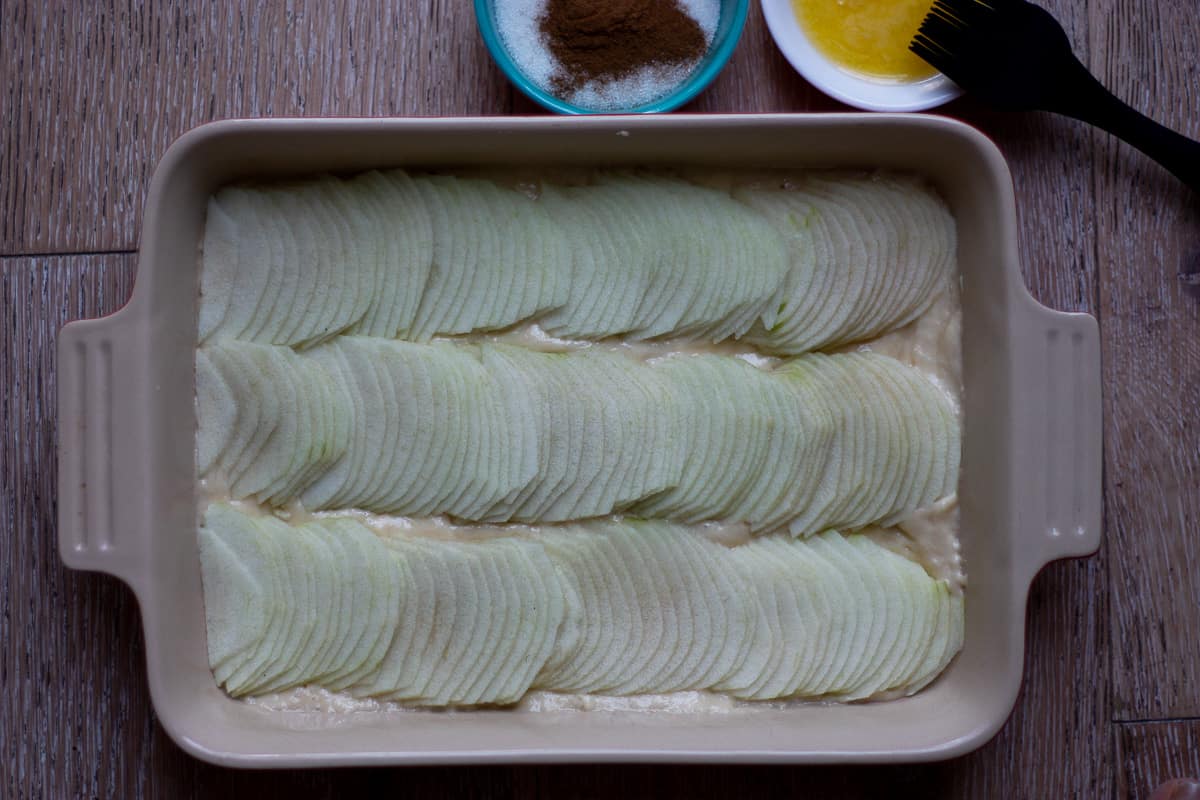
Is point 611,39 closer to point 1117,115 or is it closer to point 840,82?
point 840,82

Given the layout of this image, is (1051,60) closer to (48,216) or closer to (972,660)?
(972,660)

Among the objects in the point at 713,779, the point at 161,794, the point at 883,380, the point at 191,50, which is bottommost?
the point at 161,794

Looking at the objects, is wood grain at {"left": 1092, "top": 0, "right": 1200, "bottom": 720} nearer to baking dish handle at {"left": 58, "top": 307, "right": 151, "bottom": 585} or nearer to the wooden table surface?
the wooden table surface


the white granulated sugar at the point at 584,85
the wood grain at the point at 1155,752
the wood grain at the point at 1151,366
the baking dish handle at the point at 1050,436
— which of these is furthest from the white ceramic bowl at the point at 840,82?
the wood grain at the point at 1155,752

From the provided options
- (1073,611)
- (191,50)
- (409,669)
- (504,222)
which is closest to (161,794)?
(409,669)

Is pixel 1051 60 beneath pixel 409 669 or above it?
above

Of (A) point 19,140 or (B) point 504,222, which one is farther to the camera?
(A) point 19,140

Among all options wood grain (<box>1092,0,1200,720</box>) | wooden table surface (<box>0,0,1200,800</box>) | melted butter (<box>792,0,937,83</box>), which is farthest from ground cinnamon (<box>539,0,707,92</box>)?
wood grain (<box>1092,0,1200,720</box>)
